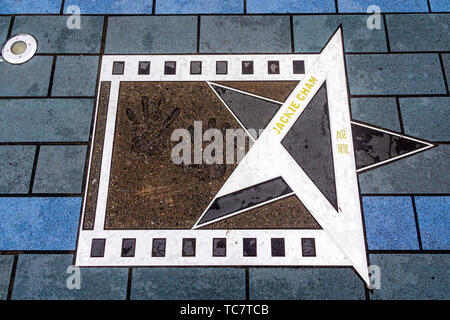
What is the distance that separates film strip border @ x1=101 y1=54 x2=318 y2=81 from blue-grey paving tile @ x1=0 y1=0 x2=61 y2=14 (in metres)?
1.03

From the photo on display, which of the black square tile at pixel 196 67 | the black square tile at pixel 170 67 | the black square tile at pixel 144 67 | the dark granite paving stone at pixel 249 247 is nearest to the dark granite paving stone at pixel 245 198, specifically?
the dark granite paving stone at pixel 249 247

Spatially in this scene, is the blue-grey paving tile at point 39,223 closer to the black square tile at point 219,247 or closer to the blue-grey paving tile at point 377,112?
the black square tile at point 219,247

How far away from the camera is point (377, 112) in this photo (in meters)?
3.50

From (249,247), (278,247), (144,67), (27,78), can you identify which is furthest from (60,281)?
(144,67)

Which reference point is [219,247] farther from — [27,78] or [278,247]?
[27,78]

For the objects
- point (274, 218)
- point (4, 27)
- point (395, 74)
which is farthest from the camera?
point (4, 27)

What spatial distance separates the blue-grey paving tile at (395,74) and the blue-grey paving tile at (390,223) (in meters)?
1.25

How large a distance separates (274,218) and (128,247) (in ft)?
4.97

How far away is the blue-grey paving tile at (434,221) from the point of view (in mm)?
3168

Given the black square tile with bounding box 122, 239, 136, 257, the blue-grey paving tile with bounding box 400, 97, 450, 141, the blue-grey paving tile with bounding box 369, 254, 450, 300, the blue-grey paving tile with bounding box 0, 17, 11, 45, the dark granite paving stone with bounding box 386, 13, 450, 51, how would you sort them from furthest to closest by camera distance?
1. the blue-grey paving tile with bounding box 0, 17, 11, 45
2. the dark granite paving stone with bounding box 386, 13, 450, 51
3. the blue-grey paving tile with bounding box 400, 97, 450, 141
4. the black square tile with bounding box 122, 239, 136, 257
5. the blue-grey paving tile with bounding box 369, 254, 450, 300

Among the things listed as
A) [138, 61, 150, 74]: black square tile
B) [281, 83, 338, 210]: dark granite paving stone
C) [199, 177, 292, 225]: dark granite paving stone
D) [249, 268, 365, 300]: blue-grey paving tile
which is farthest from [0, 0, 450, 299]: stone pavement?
[199, 177, 292, 225]: dark granite paving stone

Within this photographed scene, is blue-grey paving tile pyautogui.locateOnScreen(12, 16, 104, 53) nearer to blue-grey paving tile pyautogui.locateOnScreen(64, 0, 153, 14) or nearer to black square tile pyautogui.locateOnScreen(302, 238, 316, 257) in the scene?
blue-grey paving tile pyautogui.locateOnScreen(64, 0, 153, 14)

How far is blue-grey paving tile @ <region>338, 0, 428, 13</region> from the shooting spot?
152 inches
